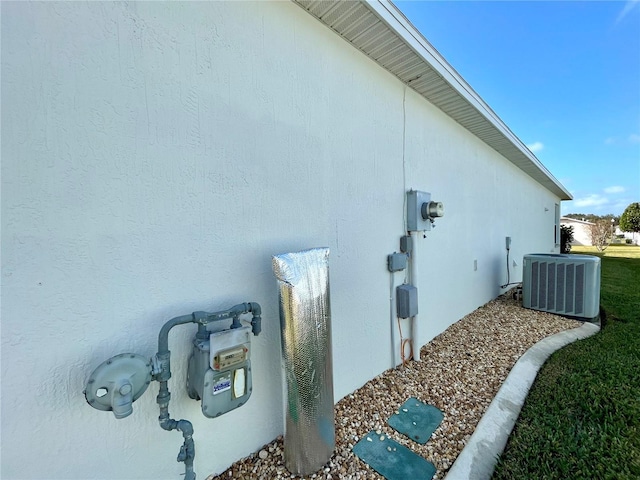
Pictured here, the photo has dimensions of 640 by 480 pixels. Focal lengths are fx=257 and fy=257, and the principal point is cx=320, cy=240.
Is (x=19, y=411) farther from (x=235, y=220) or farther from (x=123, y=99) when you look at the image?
(x=123, y=99)

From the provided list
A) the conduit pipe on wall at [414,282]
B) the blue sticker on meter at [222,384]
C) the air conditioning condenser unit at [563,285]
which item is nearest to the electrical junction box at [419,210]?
the conduit pipe on wall at [414,282]

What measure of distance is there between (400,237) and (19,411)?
2871 mm

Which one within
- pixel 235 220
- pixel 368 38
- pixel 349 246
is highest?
pixel 368 38

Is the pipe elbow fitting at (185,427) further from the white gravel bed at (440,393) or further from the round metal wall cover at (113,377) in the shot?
the white gravel bed at (440,393)

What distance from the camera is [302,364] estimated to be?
1524 millimetres

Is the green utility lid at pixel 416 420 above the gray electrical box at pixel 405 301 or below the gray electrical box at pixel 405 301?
below

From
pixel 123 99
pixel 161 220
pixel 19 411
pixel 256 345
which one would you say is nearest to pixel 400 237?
pixel 256 345

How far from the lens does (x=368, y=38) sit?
2275 millimetres

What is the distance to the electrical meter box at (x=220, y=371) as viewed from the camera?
128cm

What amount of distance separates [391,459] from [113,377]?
1677 mm

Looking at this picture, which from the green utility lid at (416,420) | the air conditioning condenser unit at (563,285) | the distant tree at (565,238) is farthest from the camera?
the distant tree at (565,238)

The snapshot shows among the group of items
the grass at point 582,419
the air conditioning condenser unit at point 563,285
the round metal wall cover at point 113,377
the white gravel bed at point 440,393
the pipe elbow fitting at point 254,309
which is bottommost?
the white gravel bed at point 440,393

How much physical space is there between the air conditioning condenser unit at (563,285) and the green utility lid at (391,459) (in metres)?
4.27

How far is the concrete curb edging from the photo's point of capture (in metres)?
1.57
